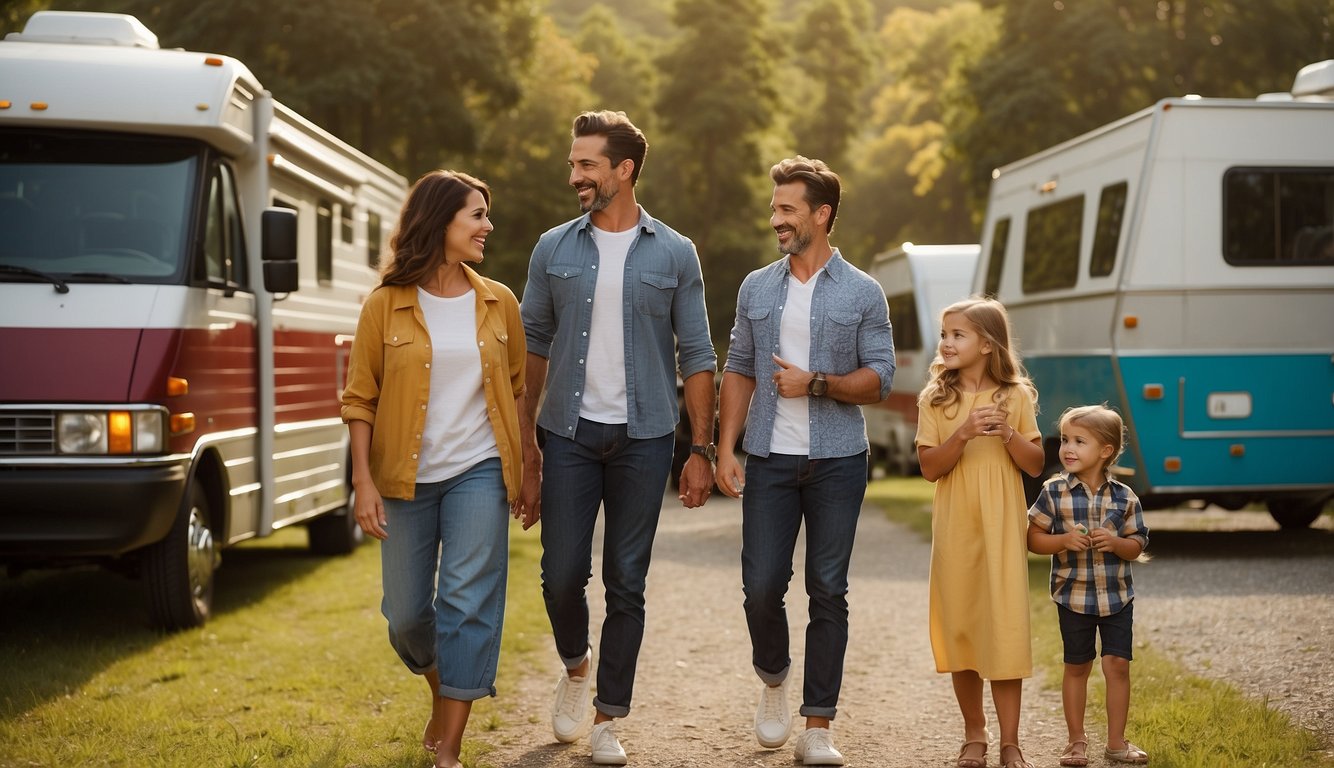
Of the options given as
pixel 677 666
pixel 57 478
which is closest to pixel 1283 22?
pixel 677 666

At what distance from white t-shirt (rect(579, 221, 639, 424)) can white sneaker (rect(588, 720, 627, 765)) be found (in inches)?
42.3

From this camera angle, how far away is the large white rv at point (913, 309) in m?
20.9

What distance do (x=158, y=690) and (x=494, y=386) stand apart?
275 cm

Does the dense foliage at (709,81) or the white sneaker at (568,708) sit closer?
the white sneaker at (568,708)

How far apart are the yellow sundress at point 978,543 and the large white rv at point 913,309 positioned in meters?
14.3

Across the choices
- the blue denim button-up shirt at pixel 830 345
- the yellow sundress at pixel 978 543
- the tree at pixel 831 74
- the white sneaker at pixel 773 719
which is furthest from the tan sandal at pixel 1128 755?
the tree at pixel 831 74

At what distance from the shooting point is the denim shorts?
5.54 meters

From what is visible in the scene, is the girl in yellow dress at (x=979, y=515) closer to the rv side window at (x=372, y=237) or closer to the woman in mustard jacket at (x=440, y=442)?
the woman in mustard jacket at (x=440, y=442)

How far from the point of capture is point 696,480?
582cm

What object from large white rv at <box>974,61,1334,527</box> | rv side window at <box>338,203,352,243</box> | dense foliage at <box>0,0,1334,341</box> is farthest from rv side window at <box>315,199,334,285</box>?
dense foliage at <box>0,0,1334,341</box>

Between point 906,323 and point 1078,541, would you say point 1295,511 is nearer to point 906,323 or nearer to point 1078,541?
point 1078,541

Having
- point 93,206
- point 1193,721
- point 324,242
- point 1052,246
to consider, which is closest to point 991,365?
point 1193,721

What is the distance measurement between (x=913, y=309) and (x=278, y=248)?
14.1m

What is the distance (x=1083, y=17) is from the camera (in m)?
28.2
